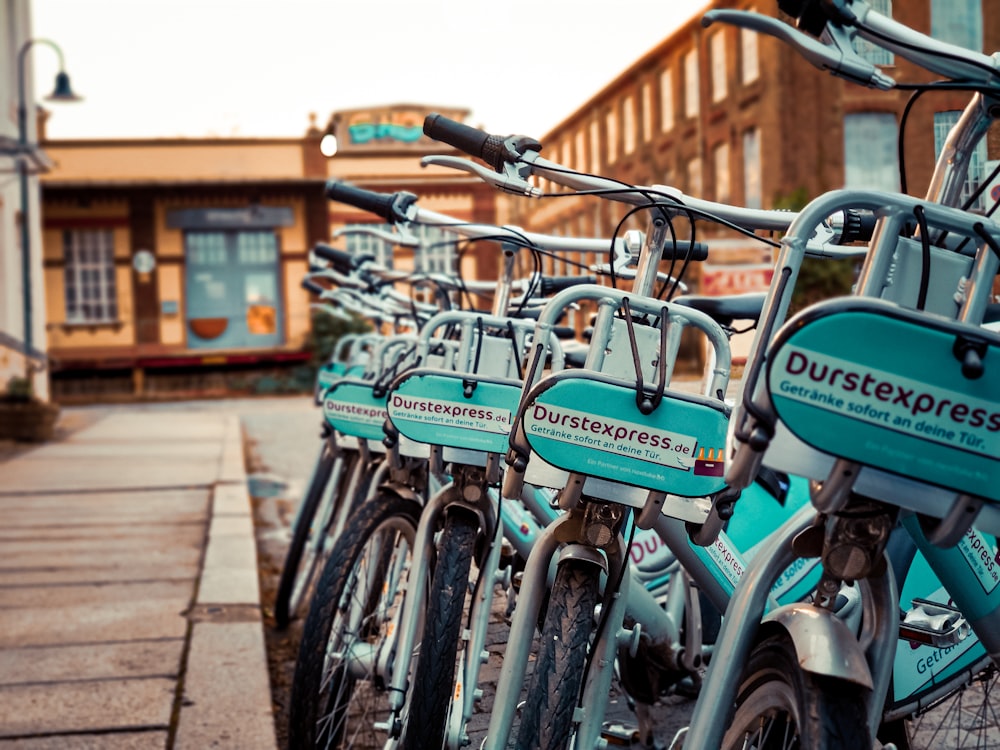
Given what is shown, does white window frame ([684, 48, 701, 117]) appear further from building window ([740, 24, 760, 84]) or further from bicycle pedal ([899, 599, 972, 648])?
bicycle pedal ([899, 599, 972, 648])

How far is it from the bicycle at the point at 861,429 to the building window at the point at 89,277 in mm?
29889

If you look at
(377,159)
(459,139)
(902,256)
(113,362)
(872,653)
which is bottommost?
(113,362)

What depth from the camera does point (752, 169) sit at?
23.5m

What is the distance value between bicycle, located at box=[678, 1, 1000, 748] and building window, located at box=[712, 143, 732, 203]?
2375cm

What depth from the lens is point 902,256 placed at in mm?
1483

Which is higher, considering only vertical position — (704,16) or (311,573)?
(704,16)

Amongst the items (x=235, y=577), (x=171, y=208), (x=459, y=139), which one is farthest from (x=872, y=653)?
(x=171, y=208)

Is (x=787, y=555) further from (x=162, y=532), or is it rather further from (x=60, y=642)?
(x=162, y=532)

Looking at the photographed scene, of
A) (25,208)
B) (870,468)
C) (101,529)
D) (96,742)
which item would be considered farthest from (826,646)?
(25,208)

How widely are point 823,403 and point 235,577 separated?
4.24 meters

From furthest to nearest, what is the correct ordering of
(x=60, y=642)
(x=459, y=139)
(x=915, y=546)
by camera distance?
(x=60, y=642), (x=459, y=139), (x=915, y=546)

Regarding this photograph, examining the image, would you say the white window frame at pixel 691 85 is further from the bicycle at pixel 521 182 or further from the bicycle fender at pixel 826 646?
the bicycle fender at pixel 826 646

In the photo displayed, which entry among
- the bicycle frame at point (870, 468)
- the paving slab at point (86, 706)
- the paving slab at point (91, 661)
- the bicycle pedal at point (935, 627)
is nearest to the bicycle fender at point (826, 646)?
the bicycle frame at point (870, 468)

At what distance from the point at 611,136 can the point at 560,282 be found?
1175 inches
